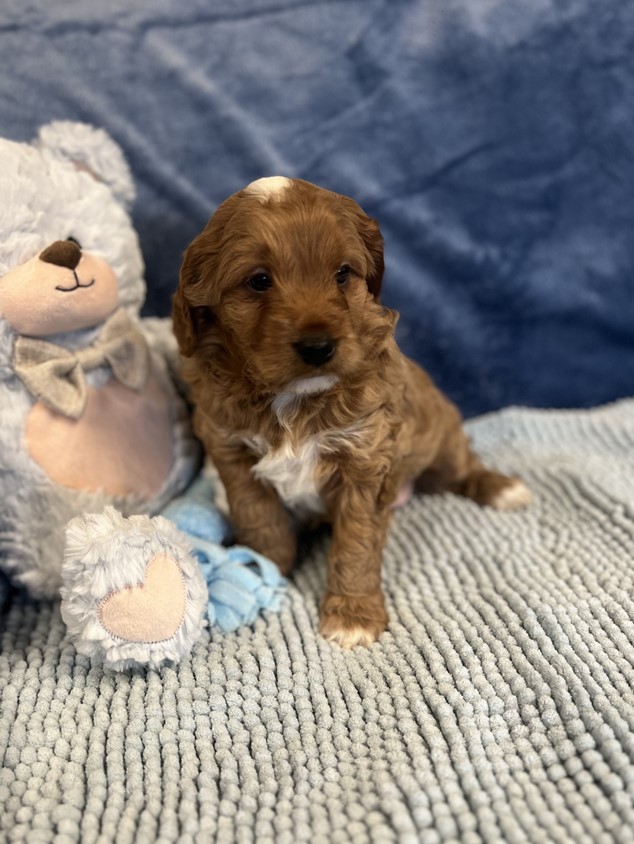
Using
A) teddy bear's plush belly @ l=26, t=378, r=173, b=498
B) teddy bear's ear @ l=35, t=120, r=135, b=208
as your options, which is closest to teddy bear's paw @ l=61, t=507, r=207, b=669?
teddy bear's plush belly @ l=26, t=378, r=173, b=498

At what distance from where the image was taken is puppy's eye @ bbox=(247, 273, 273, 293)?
4.87 ft

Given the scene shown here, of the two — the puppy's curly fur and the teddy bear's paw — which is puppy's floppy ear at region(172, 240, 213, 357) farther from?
the teddy bear's paw

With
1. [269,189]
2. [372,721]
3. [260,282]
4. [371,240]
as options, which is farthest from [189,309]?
[372,721]

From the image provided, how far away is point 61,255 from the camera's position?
1.73m

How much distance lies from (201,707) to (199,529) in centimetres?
50

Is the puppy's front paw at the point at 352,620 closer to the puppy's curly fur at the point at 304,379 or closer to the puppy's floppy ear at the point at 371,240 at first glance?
the puppy's curly fur at the point at 304,379

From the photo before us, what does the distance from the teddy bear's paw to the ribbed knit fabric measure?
8 cm

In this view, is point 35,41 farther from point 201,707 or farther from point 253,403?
point 201,707

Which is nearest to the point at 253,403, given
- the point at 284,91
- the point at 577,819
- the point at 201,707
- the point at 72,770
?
the point at 201,707

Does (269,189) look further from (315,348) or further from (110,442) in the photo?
(110,442)

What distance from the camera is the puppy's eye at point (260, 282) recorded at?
4.87 ft

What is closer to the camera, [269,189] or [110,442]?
[269,189]

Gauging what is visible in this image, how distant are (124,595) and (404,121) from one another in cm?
164

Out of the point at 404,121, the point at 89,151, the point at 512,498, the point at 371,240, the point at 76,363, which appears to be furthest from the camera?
the point at 404,121
